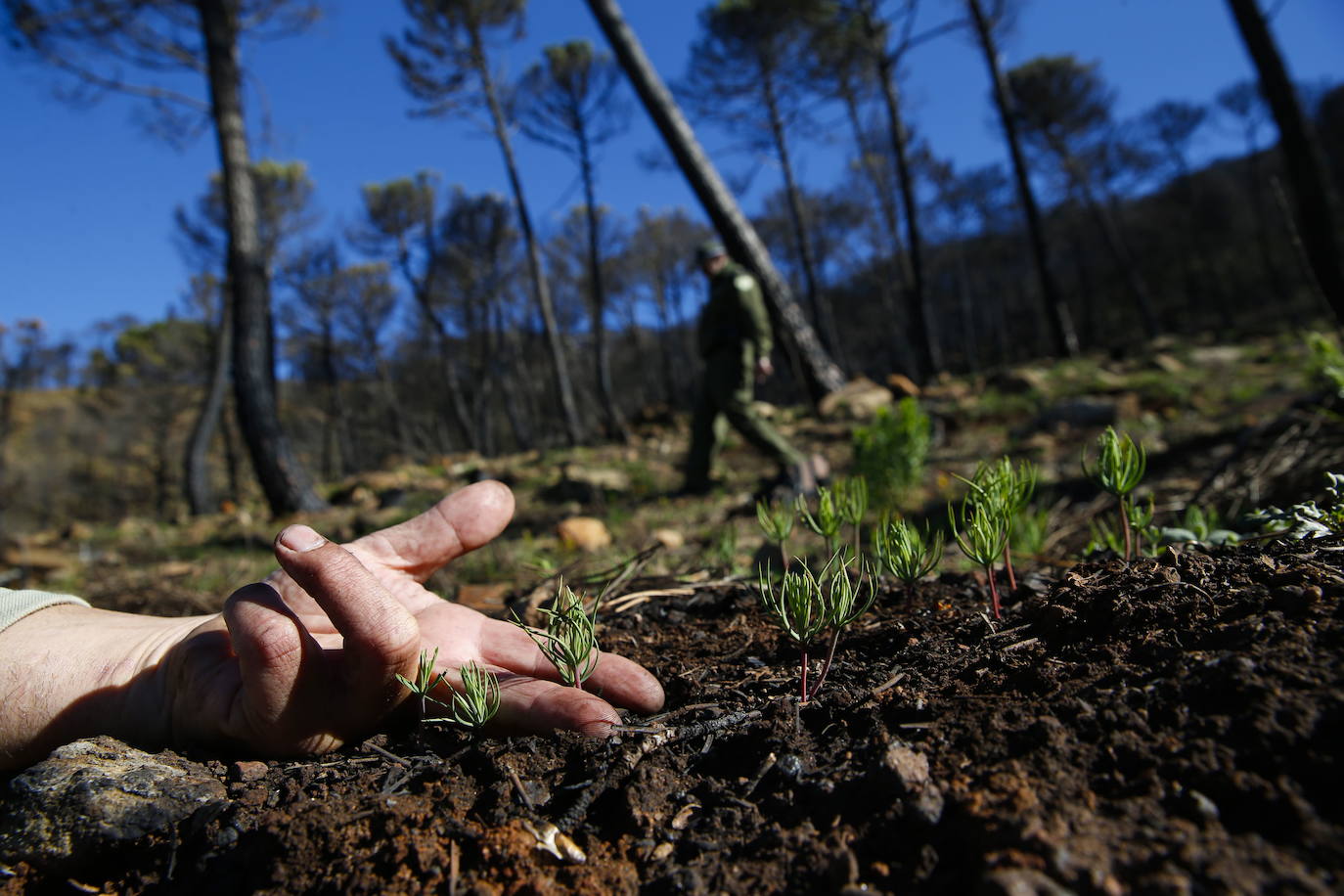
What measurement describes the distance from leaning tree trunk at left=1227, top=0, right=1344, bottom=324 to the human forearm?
6518 millimetres

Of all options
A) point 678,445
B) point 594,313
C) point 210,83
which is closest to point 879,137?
point 594,313

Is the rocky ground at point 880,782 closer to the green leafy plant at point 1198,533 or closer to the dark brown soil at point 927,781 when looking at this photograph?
the dark brown soil at point 927,781

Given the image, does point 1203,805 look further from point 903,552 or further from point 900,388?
point 900,388

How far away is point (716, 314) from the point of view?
565 centimetres

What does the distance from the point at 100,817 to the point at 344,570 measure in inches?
19.4

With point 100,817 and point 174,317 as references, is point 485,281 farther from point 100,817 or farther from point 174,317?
point 100,817

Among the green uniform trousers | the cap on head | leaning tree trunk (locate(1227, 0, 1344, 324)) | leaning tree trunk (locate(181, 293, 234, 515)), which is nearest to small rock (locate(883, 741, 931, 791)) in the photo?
the green uniform trousers

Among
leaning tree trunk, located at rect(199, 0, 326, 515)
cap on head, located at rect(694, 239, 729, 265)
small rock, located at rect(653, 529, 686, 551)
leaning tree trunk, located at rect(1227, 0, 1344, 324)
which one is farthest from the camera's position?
leaning tree trunk, located at rect(199, 0, 326, 515)

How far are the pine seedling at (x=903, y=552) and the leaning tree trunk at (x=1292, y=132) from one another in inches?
204

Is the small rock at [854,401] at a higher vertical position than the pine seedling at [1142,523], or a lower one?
higher

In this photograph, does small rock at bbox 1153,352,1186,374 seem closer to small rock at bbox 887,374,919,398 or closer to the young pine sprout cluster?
small rock at bbox 887,374,919,398

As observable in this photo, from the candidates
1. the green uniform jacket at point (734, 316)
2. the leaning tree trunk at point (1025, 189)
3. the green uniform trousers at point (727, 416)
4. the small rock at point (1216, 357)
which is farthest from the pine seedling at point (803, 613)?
the leaning tree trunk at point (1025, 189)

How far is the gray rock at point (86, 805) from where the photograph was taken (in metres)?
1.02

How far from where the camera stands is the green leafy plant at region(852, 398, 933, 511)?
3.75 metres
